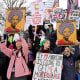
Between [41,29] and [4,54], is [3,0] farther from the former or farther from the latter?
[4,54]

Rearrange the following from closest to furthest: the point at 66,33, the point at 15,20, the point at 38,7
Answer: the point at 66,33, the point at 15,20, the point at 38,7

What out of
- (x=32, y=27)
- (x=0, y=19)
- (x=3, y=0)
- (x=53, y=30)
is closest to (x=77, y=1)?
(x=53, y=30)

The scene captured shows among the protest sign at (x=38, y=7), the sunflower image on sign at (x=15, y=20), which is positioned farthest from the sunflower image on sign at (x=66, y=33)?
the sunflower image on sign at (x=15, y=20)

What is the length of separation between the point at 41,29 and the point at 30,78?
2167mm

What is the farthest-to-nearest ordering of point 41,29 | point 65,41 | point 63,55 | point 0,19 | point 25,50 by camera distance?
point 0,19 < point 41,29 < point 65,41 < point 63,55 < point 25,50

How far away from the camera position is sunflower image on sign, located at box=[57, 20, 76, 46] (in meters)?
4.64

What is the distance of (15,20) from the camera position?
497cm

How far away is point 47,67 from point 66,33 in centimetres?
130

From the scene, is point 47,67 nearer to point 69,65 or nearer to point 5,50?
point 69,65

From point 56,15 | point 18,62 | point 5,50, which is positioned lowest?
point 18,62

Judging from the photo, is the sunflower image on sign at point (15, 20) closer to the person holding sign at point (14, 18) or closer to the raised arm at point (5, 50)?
the person holding sign at point (14, 18)

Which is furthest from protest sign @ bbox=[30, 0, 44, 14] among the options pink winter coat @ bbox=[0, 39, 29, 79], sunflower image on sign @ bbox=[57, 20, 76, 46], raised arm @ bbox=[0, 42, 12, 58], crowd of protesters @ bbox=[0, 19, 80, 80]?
raised arm @ bbox=[0, 42, 12, 58]

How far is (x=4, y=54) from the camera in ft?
13.5

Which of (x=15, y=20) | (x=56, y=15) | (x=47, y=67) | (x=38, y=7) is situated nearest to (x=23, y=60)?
(x=47, y=67)
